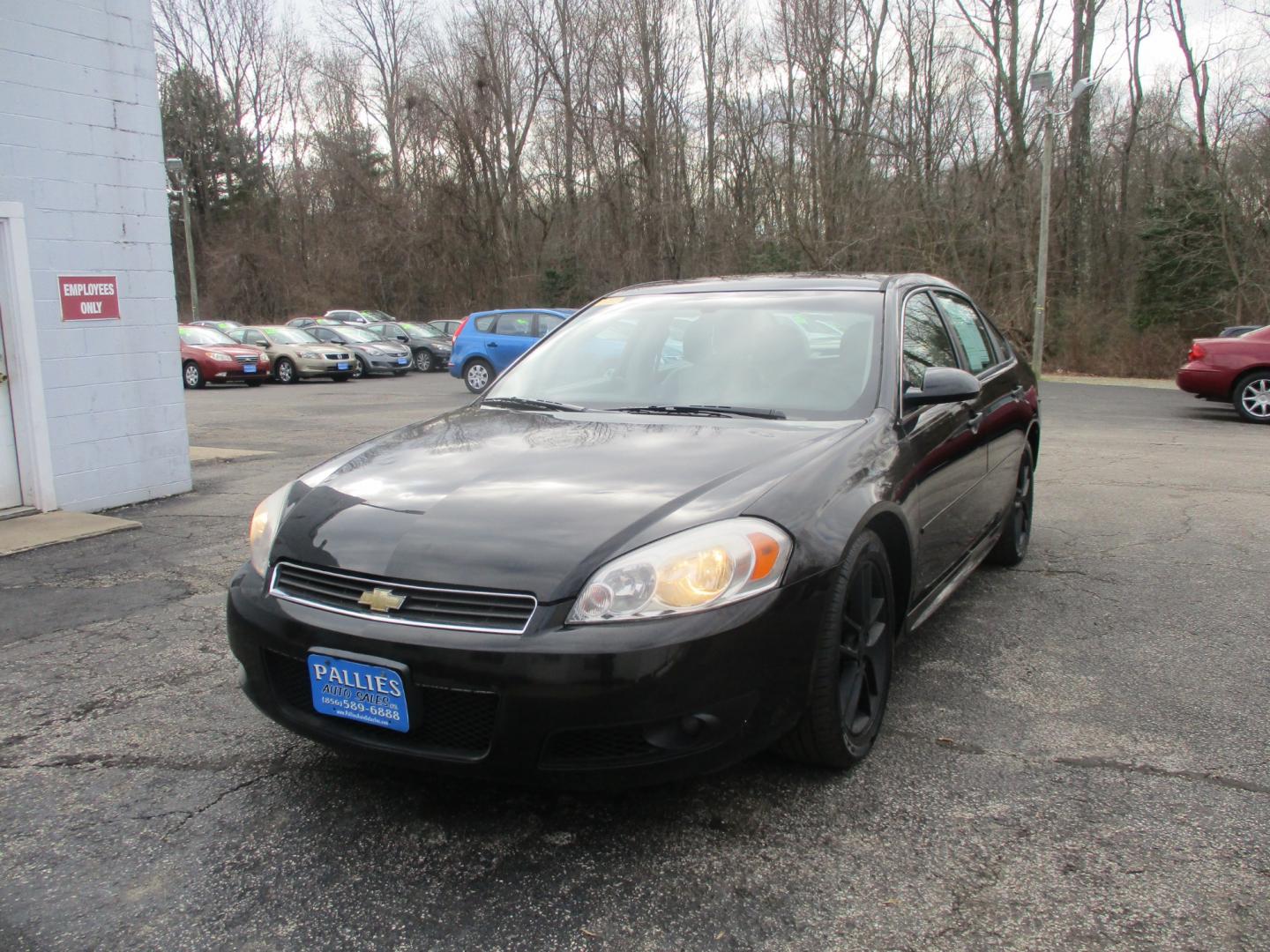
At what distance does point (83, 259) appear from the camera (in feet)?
22.6

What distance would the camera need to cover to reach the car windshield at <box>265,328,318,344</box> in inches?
940

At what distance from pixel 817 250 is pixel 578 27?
44.5ft

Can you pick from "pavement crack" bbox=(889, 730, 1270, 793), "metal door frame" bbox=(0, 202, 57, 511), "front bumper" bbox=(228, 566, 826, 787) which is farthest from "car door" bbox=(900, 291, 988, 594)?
"metal door frame" bbox=(0, 202, 57, 511)

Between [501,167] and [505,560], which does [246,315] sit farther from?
[505,560]

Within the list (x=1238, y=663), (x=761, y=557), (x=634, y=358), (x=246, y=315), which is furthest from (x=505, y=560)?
(x=246, y=315)

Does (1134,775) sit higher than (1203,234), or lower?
lower

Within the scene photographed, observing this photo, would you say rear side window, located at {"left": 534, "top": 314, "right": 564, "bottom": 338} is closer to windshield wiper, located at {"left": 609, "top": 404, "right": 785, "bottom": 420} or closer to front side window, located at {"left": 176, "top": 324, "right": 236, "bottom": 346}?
front side window, located at {"left": 176, "top": 324, "right": 236, "bottom": 346}

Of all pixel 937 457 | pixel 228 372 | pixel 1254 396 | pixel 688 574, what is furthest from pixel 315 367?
pixel 688 574

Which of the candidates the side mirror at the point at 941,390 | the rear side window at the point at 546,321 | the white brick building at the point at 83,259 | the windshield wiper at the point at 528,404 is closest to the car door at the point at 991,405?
the side mirror at the point at 941,390

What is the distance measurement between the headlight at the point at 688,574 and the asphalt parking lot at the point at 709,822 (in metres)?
0.67

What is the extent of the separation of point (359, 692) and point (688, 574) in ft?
2.84

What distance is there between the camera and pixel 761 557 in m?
2.42

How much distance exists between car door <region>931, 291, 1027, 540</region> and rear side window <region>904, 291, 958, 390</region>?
0.16 meters

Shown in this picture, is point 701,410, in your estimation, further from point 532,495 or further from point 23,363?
point 23,363
